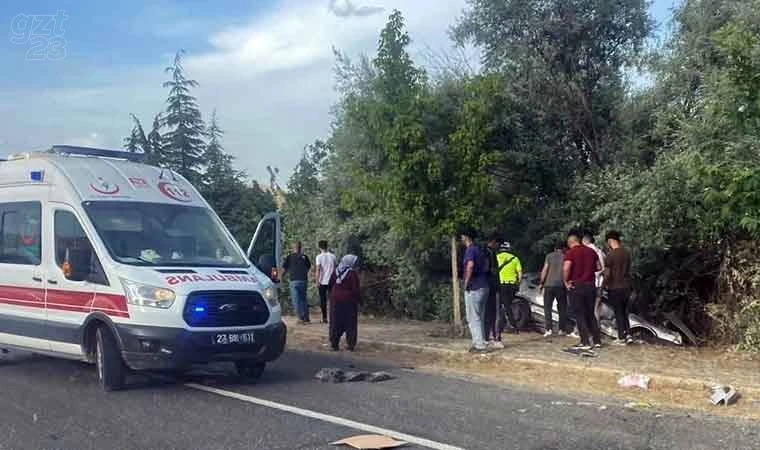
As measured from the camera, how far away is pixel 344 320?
521 inches

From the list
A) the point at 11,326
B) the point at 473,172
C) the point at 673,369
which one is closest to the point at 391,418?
the point at 673,369

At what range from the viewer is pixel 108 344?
928 cm

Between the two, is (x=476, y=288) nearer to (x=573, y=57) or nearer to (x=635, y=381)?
(x=635, y=381)

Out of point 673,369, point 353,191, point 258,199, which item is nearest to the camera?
point 673,369

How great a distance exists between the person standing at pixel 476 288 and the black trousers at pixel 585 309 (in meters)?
1.27

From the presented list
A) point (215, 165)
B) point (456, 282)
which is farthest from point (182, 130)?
point (456, 282)

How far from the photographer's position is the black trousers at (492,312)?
1325 centimetres

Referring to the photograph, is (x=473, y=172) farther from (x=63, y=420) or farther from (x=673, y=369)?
(x=63, y=420)

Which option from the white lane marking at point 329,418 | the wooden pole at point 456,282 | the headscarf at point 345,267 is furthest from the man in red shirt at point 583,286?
the white lane marking at point 329,418

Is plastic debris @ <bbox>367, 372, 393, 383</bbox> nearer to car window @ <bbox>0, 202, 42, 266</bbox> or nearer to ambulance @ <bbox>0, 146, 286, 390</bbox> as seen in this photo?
ambulance @ <bbox>0, 146, 286, 390</bbox>

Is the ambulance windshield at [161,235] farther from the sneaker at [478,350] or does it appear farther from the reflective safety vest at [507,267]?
the reflective safety vest at [507,267]

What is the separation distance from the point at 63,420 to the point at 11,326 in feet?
10.2

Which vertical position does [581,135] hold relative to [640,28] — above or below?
below

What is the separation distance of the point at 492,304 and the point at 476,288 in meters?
1.20
